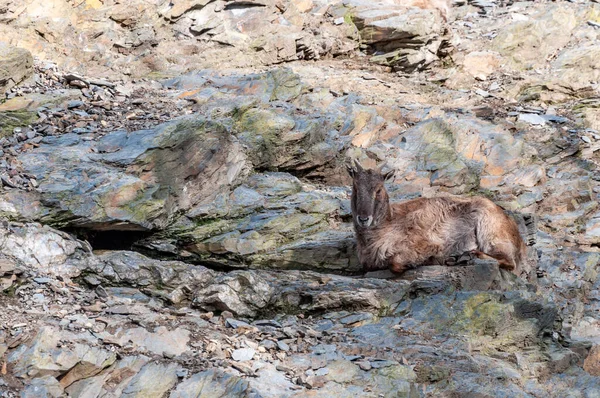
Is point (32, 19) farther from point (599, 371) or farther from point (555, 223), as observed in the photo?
point (599, 371)

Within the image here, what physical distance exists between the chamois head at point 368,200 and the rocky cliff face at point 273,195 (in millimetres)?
685

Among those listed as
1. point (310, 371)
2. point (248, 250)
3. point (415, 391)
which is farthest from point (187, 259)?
point (415, 391)

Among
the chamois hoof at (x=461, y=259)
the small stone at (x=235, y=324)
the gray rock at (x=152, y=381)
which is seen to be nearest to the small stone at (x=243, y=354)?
→ the small stone at (x=235, y=324)

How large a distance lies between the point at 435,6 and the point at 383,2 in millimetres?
2238

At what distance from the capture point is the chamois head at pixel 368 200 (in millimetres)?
10445

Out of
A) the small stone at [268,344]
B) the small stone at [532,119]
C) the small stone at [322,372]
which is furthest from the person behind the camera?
the small stone at [532,119]

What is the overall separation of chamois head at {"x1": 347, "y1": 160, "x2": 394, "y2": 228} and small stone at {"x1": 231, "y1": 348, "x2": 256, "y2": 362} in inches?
132

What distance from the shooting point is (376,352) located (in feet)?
26.5

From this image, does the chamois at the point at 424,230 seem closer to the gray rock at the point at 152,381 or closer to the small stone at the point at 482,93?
the gray rock at the point at 152,381

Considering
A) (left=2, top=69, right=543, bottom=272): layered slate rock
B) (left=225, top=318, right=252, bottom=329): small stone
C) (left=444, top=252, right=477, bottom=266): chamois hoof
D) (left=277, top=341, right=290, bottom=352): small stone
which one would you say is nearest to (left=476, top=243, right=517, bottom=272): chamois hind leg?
(left=444, top=252, right=477, bottom=266): chamois hoof

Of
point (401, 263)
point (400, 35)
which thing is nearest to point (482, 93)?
point (400, 35)

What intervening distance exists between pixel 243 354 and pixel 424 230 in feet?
13.6

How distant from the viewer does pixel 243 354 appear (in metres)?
7.64

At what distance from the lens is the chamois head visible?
10.4m
